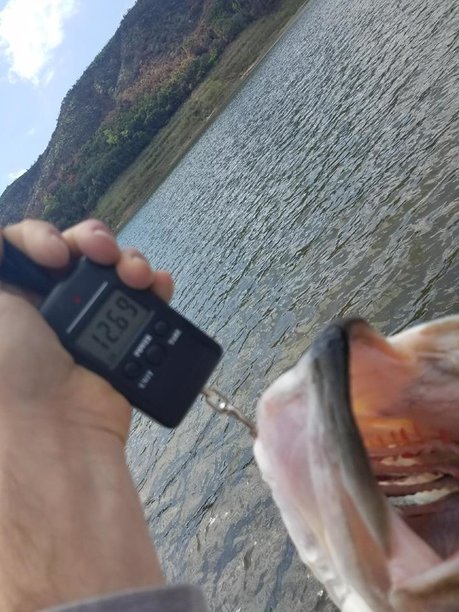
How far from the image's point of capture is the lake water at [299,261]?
737 cm

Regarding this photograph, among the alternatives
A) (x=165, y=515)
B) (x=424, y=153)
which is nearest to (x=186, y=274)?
(x=424, y=153)

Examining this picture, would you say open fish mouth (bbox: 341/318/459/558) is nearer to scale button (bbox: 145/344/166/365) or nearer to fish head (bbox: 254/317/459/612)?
fish head (bbox: 254/317/459/612)

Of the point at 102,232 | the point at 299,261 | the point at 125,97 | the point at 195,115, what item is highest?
the point at 125,97

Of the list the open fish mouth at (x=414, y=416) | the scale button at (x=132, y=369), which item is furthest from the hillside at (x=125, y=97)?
the open fish mouth at (x=414, y=416)

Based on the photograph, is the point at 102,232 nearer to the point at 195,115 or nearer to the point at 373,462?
the point at 373,462

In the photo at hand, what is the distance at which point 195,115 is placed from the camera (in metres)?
61.1

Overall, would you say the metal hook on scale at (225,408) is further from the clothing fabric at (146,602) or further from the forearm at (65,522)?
the clothing fabric at (146,602)

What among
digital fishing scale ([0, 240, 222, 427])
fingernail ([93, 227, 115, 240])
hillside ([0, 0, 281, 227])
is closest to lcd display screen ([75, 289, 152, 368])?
digital fishing scale ([0, 240, 222, 427])

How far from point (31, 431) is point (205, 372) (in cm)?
61

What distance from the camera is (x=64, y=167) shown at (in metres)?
98.2

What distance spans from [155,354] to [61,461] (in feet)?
1.53

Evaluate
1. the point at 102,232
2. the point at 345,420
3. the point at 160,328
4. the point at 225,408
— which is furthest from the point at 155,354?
the point at 345,420

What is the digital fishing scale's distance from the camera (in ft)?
7.42

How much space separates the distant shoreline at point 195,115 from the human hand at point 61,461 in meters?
52.3
